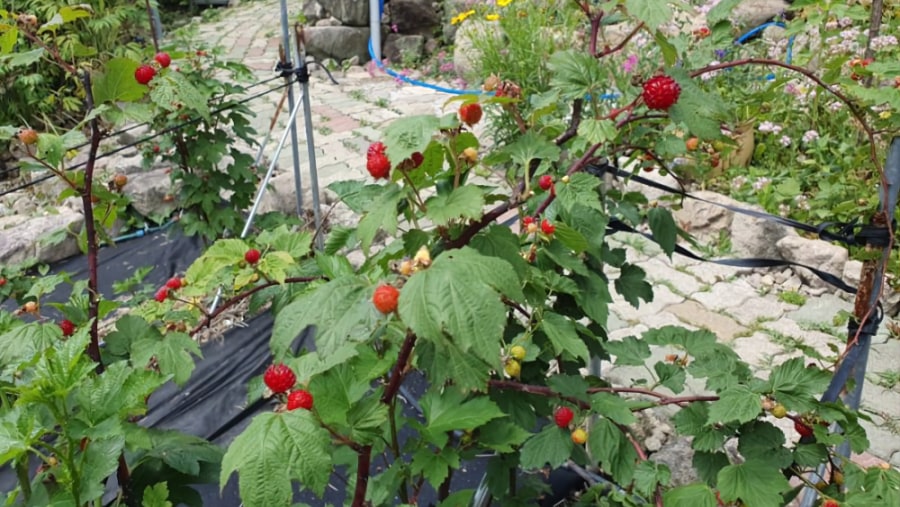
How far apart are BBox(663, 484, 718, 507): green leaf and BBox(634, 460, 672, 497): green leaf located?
0.02 meters

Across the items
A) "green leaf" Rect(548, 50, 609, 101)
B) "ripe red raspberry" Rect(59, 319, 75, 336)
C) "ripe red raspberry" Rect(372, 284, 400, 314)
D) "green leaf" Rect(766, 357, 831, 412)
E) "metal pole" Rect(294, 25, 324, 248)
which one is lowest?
"metal pole" Rect(294, 25, 324, 248)

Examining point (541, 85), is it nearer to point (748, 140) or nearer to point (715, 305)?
point (748, 140)

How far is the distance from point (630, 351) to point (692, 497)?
0.34 meters

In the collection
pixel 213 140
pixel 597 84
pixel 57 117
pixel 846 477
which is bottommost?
pixel 57 117

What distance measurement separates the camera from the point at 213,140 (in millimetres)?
2854

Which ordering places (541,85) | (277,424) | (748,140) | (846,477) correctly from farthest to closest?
(541,85) < (748,140) < (846,477) < (277,424)

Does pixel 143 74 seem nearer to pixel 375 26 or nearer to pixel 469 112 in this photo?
pixel 469 112

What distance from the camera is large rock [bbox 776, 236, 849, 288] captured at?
278cm

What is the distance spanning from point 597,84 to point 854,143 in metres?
2.87

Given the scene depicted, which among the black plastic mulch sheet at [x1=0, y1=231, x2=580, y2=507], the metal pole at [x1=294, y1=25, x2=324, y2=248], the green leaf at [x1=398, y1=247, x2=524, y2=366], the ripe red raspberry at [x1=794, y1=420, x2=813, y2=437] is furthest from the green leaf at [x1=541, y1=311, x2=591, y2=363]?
the metal pole at [x1=294, y1=25, x2=324, y2=248]

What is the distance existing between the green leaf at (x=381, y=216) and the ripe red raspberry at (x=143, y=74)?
54cm

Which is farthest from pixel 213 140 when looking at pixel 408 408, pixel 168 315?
pixel 168 315

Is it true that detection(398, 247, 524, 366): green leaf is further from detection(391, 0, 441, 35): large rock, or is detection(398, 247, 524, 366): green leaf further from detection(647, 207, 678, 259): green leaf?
detection(391, 0, 441, 35): large rock

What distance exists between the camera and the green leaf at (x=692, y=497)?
3.22ft
